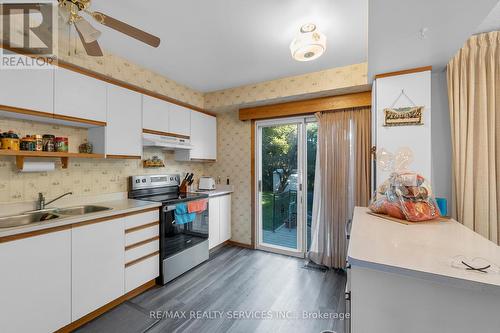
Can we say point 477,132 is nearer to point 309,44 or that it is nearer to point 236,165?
point 309,44

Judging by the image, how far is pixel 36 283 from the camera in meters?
1.45

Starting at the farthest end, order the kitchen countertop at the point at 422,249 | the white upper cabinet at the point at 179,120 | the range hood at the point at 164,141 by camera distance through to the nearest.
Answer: the white upper cabinet at the point at 179,120
the range hood at the point at 164,141
the kitchen countertop at the point at 422,249

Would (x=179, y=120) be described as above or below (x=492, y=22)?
below

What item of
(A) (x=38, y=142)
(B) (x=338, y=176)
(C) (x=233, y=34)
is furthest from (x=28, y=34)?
(B) (x=338, y=176)

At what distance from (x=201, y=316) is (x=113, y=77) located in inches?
100

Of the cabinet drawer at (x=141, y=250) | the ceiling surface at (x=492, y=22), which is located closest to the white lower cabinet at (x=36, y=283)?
the cabinet drawer at (x=141, y=250)

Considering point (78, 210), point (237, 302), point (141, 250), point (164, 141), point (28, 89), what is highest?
point (28, 89)

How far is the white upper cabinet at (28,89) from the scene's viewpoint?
1.52 metres

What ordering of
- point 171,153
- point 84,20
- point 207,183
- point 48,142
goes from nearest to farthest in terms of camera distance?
point 84,20 → point 48,142 → point 171,153 → point 207,183

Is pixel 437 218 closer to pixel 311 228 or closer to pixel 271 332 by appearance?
pixel 271 332

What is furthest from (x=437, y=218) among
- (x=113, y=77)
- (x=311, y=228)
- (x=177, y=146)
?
(x=113, y=77)

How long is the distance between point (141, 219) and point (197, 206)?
0.76 meters

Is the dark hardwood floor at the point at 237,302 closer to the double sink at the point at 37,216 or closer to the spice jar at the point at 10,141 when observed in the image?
the double sink at the point at 37,216

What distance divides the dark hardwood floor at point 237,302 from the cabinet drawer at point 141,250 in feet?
1.38
